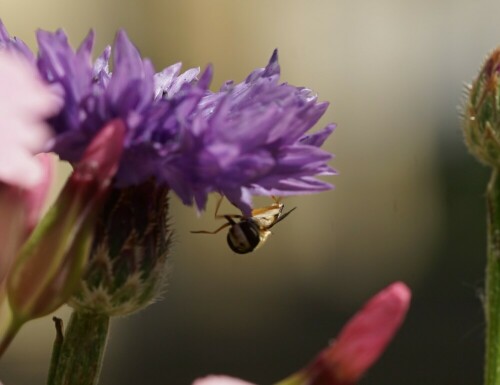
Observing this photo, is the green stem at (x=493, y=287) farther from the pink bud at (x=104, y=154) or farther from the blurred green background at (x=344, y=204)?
the blurred green background at (x=344, y=204)

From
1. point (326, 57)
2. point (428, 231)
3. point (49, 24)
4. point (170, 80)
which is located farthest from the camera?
point (428, 231)

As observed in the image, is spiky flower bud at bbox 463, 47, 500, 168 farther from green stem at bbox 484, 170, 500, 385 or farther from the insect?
the insect

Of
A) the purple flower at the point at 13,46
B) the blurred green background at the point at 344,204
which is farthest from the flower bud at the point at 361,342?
the blurred green background at the point at 344,204


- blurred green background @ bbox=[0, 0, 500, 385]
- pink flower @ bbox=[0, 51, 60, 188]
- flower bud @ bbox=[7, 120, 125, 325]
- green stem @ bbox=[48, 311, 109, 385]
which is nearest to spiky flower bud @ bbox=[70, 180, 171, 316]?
green stem @ bbox=[48, 311, 109, 385]

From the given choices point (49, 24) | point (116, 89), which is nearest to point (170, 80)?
point (116, 89)

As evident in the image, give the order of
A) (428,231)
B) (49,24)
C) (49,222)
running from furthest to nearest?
(428,231) < (49,24) < (49,222)

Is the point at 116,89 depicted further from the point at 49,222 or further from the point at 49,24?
the point at 49,24
